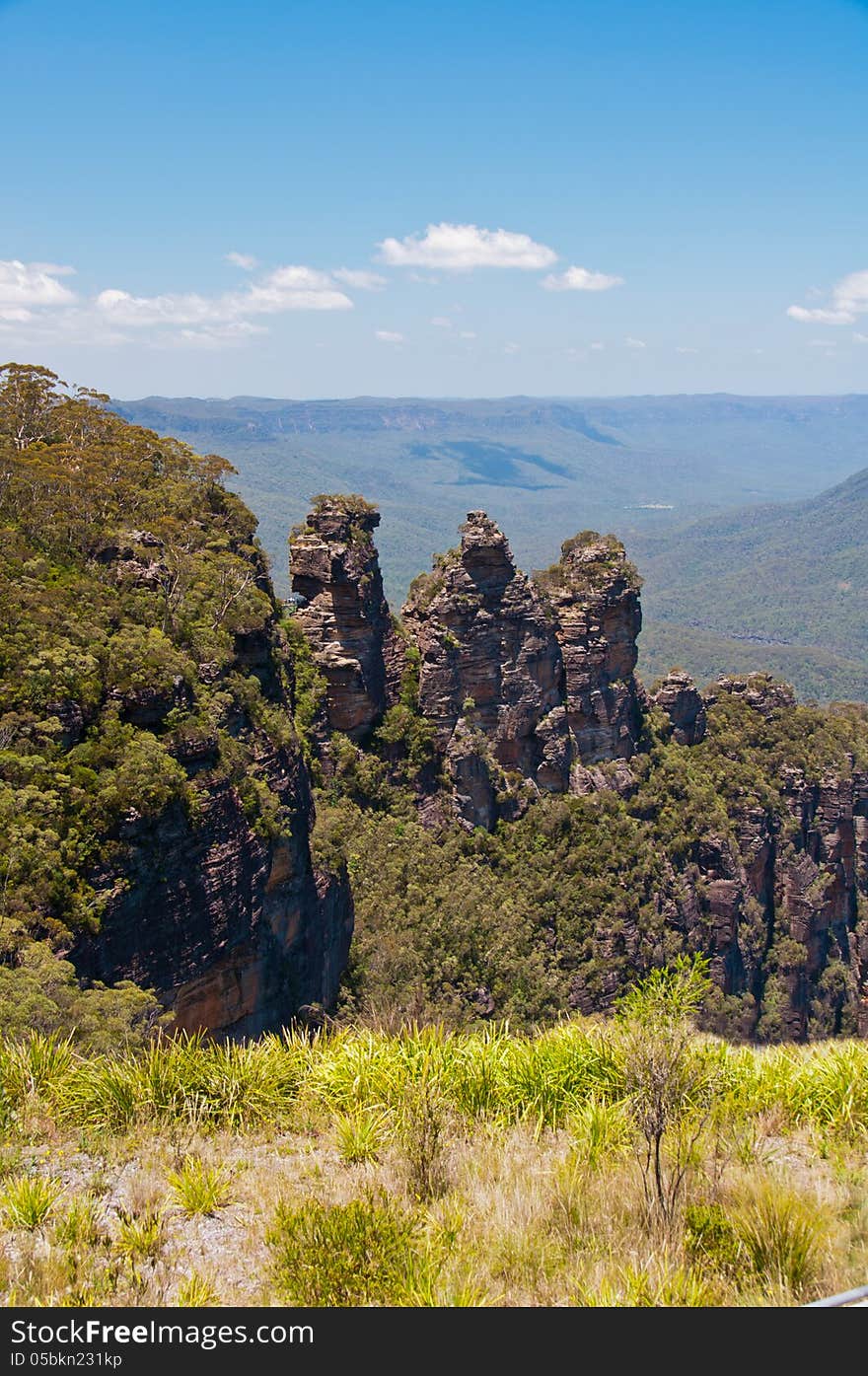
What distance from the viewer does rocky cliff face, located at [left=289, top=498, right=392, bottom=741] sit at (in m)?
41.9

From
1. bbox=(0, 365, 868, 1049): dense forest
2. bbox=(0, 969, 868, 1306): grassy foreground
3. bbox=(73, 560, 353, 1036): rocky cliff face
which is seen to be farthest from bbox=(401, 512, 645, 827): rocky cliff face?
bbox=(0, 969, 868, 1306): grassy foreground

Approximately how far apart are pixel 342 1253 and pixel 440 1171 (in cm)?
203

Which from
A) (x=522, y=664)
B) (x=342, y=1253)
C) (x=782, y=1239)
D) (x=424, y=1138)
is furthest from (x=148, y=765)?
(x=522, y=664)

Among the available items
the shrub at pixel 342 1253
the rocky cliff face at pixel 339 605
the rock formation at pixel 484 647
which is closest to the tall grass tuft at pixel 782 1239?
the shrub at pixel 342 1253

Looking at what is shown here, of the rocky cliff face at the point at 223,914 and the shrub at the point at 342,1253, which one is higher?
the shrub at the point at 342,1253

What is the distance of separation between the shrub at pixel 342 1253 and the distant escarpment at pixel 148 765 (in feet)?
25.4

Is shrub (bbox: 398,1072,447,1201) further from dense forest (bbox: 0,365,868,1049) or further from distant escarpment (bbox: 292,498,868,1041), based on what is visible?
distant escarpment (bbox: 292,498,868,1041)

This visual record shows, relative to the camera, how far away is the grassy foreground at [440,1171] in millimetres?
8227

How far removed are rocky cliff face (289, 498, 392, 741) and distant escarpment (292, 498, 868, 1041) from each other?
10 centimetres

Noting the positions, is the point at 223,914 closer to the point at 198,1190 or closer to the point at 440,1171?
A: the point at 198,1190

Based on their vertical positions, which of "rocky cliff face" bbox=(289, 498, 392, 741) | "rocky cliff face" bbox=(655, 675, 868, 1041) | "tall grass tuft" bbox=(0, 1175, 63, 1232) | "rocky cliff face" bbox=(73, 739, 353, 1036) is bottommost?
"rocky cliff face" bbox=(655, 675, 868, 1041)

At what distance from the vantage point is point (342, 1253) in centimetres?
841

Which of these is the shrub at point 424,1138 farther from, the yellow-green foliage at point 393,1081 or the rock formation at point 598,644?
the rock formation at point 598,644
